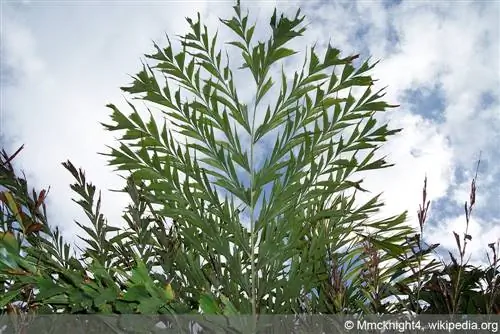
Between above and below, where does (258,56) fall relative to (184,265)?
above

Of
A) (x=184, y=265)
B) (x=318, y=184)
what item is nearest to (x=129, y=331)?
(x=184, y=265)

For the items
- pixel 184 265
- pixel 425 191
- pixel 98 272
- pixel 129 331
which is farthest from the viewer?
pixel 184 265

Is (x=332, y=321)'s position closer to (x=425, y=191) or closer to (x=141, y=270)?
(x=425, y=191)

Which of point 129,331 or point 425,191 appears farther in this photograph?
point 129,331

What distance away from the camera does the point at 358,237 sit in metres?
3.39

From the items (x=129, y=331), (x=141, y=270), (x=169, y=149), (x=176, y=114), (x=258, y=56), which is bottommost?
(x=129, y=331)

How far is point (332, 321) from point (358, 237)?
1.55 metres

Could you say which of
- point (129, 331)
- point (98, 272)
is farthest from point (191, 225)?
point (129, 331)

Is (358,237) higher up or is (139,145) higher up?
(139,145)

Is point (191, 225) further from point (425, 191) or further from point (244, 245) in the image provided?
point (425, 191)

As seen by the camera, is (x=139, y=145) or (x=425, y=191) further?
(x=139, y=145)

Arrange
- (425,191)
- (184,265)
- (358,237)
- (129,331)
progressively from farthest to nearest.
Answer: (358,237) < (184,265) < (129,331) < (425,191)

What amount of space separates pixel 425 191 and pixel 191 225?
1444 mm

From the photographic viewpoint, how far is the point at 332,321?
6.19 ft
